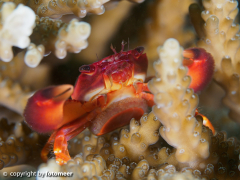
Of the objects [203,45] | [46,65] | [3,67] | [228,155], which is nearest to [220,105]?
[203,45]

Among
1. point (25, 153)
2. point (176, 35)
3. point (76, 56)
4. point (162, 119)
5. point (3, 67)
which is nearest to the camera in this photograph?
point (162, 119)

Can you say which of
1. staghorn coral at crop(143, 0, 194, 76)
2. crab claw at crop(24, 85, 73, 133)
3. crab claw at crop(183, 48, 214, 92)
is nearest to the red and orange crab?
crab claw at crop(183, 48, 214, 92)

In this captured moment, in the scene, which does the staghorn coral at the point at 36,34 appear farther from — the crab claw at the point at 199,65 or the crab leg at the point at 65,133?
the crab claw at the point at 199,65

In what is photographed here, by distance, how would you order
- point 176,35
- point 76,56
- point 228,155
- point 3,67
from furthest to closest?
point 176,35
point 76,56
point 3,67
point 228,155

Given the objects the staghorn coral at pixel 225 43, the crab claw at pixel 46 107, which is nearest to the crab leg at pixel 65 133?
the crab claw at pixel 46 107

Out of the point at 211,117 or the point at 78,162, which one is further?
the point at 211,117

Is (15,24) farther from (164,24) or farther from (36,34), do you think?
(164,24)

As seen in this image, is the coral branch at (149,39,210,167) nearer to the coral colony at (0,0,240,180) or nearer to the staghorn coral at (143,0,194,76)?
the coral colony at (0,0,240,180)

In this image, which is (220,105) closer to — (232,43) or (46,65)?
(232,43)
